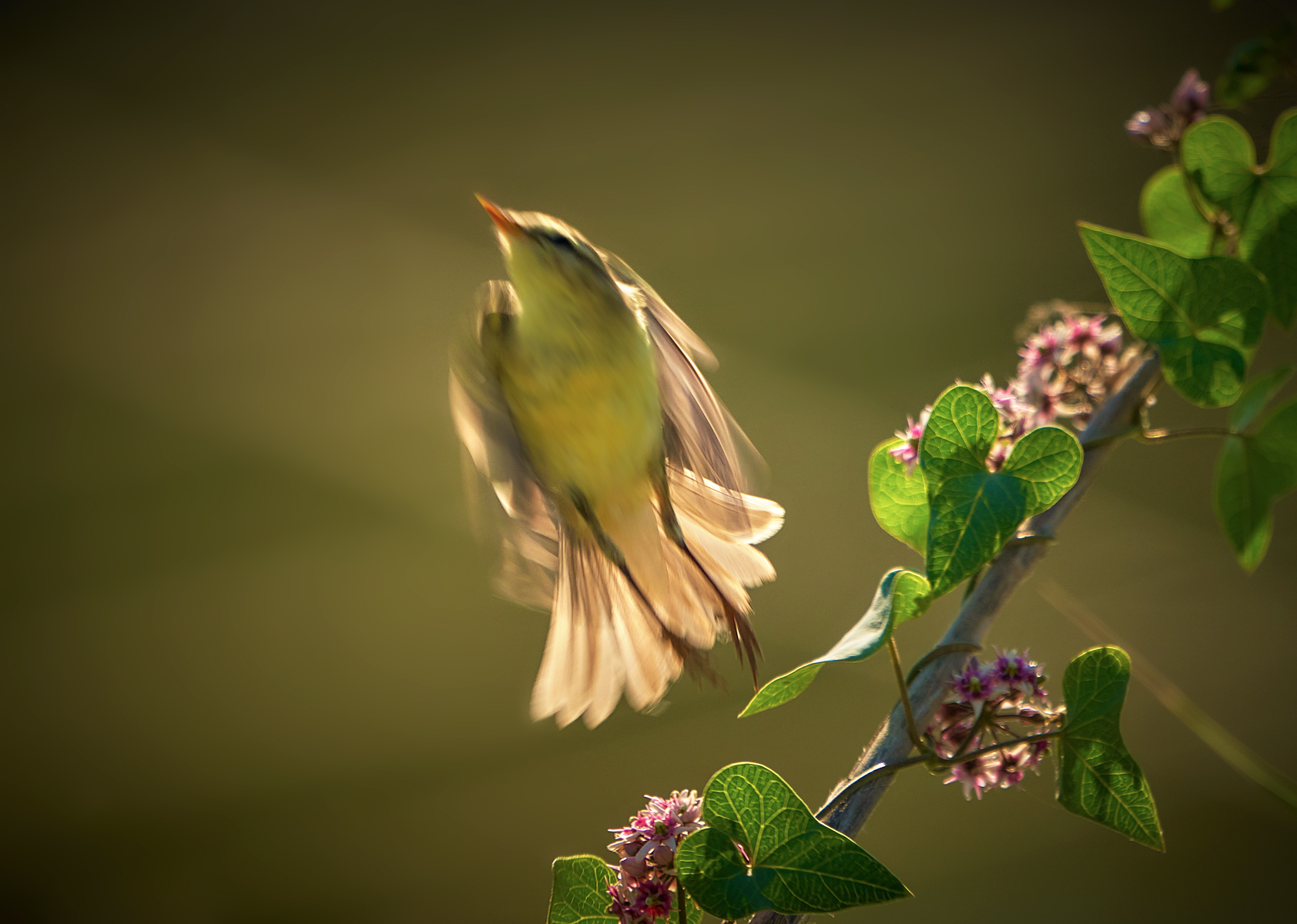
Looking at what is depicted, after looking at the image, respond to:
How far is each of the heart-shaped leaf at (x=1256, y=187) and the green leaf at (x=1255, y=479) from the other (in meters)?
0.08

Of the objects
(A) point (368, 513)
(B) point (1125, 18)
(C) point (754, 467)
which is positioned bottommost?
(A) point (368, 513)

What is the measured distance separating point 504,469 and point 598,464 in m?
0.06

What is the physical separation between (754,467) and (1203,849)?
56.1 inches

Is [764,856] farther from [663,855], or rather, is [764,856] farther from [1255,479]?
[1255,479]

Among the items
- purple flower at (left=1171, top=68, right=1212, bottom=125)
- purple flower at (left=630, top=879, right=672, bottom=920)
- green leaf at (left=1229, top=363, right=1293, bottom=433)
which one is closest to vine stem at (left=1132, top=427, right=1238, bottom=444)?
green leaf at (left=1229, top=363, right=1293, bottom=433)

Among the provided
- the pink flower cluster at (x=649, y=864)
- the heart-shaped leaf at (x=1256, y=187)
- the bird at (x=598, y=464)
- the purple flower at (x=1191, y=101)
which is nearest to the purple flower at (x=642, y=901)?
the pink flower cluster at (x=649, y=864)

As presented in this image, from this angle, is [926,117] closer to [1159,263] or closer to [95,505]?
[1159,263]

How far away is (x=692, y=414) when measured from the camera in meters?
0.46

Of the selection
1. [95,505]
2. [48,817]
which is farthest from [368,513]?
[48,817]

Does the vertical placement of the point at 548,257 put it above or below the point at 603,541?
above

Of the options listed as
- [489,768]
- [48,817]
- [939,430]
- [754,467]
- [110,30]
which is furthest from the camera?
[489,768]

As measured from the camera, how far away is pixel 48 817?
1.37 metres

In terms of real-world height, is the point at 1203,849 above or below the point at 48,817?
below

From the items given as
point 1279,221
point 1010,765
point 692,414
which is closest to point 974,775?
point 1010,765
